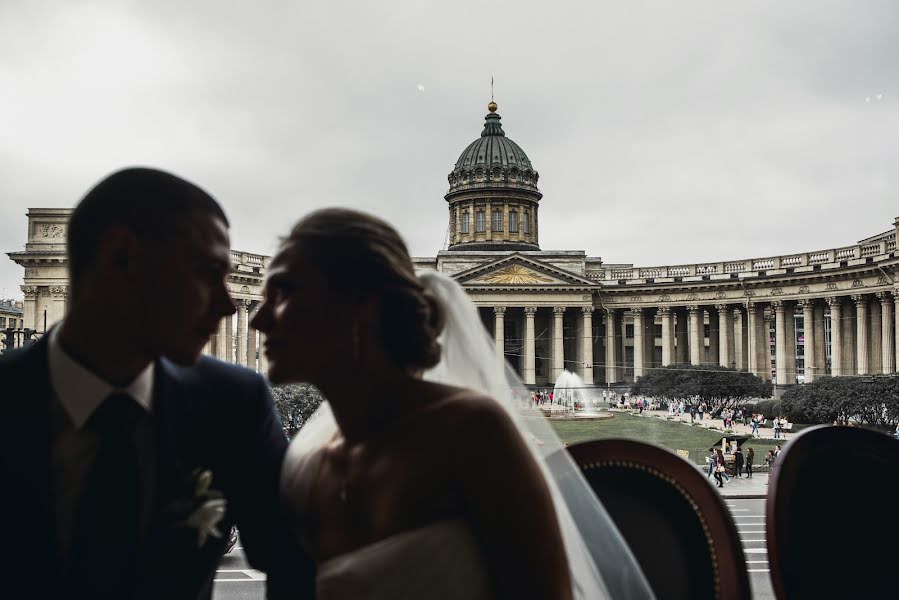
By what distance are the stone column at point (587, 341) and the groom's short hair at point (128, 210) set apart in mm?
73377

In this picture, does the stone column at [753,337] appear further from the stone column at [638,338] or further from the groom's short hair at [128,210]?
the groom's short hair at [128,210]

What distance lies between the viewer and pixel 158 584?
8.25 ft

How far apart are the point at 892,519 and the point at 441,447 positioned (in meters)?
2.68

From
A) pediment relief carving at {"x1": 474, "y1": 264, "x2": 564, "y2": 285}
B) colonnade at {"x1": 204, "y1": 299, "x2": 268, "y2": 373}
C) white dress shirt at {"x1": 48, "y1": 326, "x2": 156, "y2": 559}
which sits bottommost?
white dress shirt at {"x1": 48, "y1": 326, "x2": 156, "y2": 559}

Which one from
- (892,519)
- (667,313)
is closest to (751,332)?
(667,313)

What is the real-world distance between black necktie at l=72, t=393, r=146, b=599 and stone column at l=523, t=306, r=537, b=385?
71.4m

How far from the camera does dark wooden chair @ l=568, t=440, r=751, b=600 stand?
360 cm

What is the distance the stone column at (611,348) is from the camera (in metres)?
76.5

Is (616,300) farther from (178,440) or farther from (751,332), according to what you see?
(178,440)

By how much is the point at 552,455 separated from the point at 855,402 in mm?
41485

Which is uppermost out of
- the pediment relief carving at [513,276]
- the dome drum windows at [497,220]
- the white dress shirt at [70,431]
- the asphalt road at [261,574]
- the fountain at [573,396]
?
the dome drum windows at [497,220]

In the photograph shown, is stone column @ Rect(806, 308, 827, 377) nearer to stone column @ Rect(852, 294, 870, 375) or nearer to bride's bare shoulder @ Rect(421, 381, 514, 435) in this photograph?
stone column @ Rect(852, 294, 870, 375)

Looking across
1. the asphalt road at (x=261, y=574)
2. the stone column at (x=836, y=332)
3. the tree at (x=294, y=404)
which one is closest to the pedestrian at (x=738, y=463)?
the asphalt road at (x=261, y=574)

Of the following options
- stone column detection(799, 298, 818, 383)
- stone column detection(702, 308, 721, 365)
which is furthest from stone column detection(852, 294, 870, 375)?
stone column detection(702, 308, 721, 365)
